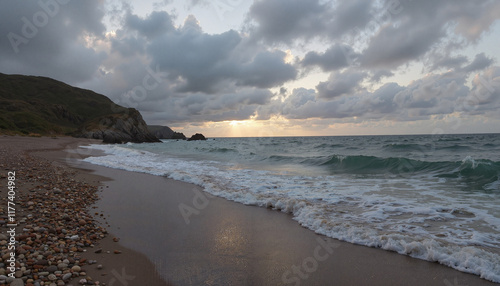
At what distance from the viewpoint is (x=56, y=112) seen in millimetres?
115812

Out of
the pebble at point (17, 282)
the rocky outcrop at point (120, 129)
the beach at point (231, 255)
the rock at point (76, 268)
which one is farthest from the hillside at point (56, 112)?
the pebble at point (17, 282)

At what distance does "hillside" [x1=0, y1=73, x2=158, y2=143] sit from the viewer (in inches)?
3000

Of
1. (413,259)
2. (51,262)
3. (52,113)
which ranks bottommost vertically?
(413,259)

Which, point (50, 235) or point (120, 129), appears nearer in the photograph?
point (50, 235)

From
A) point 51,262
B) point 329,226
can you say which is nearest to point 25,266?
point 51,262

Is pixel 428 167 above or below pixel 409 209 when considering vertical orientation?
above

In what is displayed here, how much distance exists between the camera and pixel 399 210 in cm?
734

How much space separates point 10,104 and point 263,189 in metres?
119

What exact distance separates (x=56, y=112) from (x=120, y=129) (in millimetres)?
43580

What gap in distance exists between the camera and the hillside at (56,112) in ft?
250

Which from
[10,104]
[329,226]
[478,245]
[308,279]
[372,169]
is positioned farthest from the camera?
[10,104]

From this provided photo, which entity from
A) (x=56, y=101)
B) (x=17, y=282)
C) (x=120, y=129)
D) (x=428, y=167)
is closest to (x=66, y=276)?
(x=17, y=282)

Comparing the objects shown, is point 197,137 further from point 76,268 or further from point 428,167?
point 76,268

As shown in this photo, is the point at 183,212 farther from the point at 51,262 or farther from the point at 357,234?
the point at 357,234
